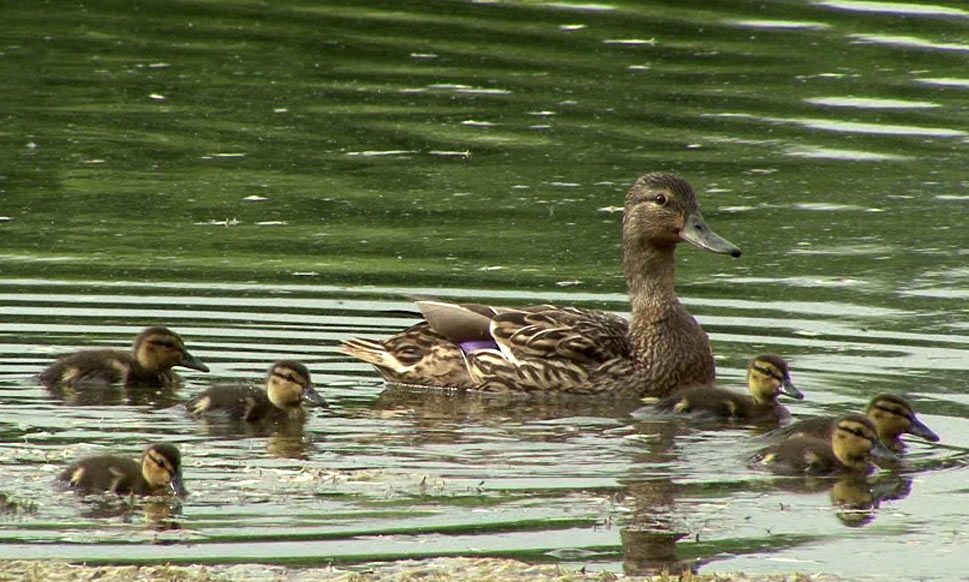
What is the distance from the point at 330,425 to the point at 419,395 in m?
1.14

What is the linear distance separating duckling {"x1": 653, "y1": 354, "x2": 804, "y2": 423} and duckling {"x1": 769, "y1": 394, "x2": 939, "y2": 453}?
2.07ft

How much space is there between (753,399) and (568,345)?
1.13 meters

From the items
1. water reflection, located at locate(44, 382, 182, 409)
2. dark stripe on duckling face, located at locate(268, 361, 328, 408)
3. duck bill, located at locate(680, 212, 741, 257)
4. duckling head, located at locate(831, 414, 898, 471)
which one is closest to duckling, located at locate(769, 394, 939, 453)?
duckling head, located at locate(831, 414, 898, 471)

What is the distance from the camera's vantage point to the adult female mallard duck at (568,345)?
10.7m

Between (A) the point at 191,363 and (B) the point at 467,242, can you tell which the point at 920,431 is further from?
(B) the point at 467,242

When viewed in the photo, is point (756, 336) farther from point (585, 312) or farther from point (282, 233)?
point (282, 233)

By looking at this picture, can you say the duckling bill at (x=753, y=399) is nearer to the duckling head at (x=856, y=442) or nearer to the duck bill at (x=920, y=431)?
the duck bill at (x=920, y=431)

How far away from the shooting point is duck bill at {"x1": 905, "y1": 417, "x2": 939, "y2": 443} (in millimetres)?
9078

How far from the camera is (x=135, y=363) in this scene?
10.3 m

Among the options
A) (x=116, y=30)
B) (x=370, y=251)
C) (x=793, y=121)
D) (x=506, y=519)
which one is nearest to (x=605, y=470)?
(x=506, y=519)

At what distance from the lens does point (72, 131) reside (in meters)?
16.5

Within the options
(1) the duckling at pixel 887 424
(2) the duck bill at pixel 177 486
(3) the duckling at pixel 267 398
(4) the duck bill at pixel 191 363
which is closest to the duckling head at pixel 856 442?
(1) the duckling at pixel 887 424

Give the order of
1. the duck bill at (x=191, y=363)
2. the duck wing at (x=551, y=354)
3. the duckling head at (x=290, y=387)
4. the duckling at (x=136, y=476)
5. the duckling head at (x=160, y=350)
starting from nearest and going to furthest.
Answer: the duckling at (x=136, y=476)
the duckling head at (x=290, y=387)
the duckling head at (x=160, y=350)
the duck bill at (x=191, y=363)
the duck wing at (x=551, y=354)

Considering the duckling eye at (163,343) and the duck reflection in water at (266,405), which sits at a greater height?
the duckling eye at (163,343)
